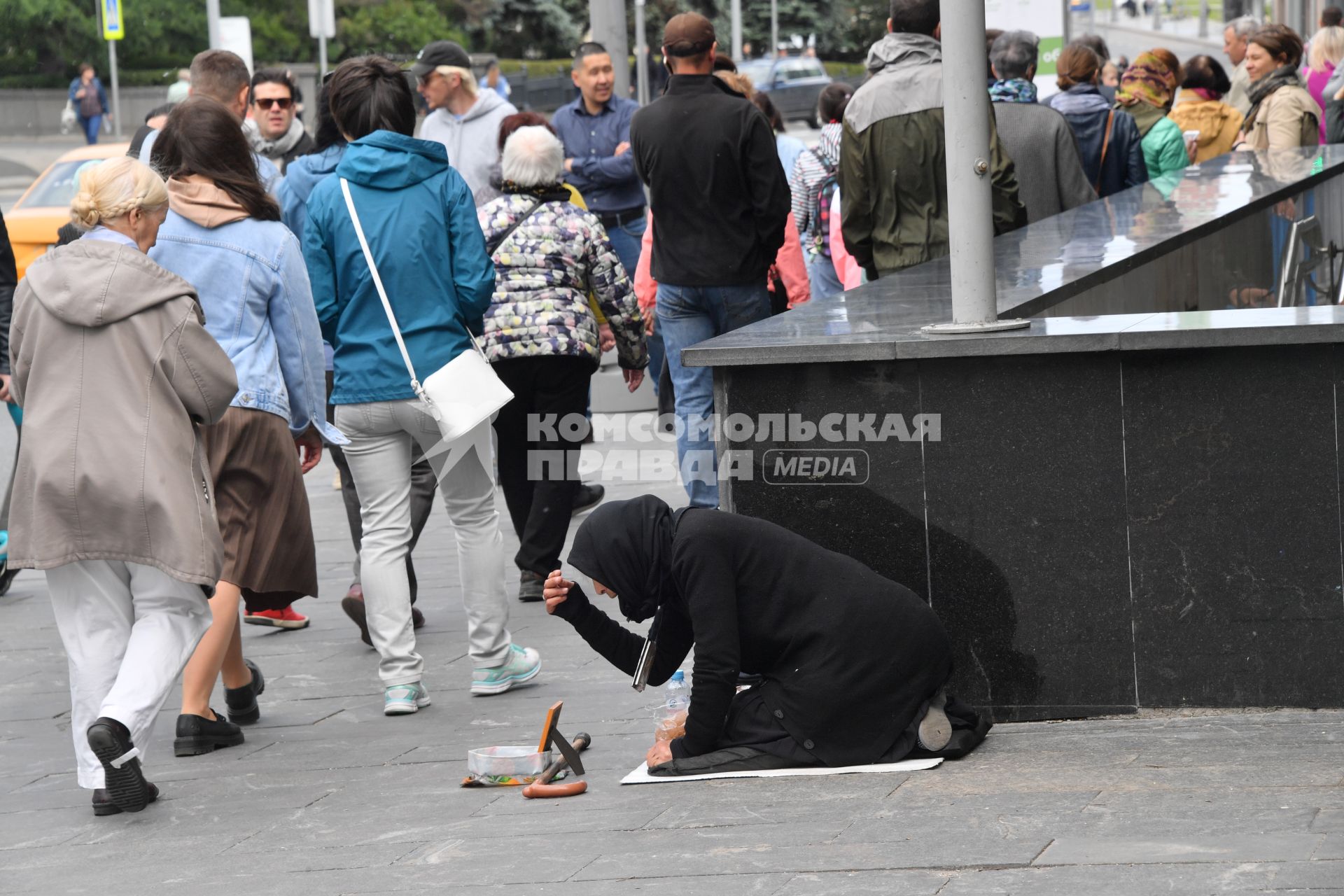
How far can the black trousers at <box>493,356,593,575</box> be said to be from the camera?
695cm

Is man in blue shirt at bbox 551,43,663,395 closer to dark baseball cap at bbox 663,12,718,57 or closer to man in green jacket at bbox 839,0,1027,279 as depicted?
dark baseball cap at bbox 663,12,718,57

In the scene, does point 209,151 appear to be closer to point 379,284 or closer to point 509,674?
point 379,284

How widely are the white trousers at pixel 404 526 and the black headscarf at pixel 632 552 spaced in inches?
50.5

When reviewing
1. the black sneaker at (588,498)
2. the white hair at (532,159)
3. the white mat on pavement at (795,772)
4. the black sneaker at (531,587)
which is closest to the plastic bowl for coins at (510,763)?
the white mat on pavement at (795,772)

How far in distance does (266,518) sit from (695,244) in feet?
8.27

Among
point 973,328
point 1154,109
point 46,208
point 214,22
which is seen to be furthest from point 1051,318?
point 214,22

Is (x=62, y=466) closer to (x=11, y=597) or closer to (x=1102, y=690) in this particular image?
(x=1102, y=690)

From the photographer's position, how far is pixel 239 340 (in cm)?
563

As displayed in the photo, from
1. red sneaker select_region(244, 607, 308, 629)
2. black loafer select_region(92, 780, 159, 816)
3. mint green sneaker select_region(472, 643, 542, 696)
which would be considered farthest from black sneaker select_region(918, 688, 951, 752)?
red sneaker select_region(244, 607, 308, 629)

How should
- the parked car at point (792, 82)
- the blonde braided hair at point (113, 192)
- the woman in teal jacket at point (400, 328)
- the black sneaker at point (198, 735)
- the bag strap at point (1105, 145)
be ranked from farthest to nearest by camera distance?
the parked car at point (792, 82)
the bag strap at point (1105, 145)
the woman in teal jacket at point (400, 328)
the black sneaker at point (198, 735)
the blonde braided hair at point (113, 192)

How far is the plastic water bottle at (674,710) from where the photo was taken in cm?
498

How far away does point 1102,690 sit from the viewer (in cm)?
512

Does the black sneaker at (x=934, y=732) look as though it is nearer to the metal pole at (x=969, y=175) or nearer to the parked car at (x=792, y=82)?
the metal pole at (x=969, y=175)

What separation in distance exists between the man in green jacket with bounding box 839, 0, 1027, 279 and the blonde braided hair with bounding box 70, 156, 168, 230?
10.7ft
